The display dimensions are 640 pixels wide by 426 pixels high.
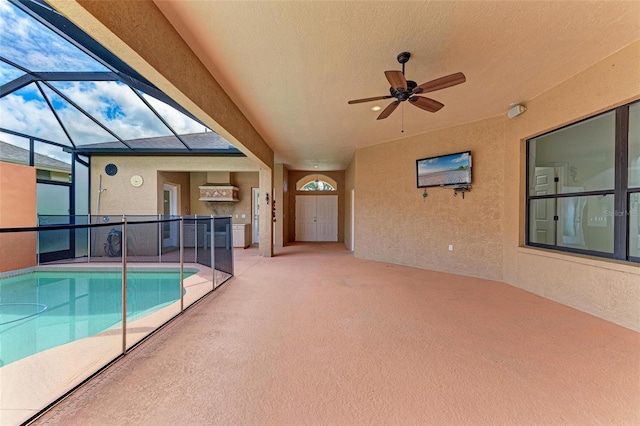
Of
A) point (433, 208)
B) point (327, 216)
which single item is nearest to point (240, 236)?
point (327, 216)

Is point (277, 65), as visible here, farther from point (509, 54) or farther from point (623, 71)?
point (623, 71)

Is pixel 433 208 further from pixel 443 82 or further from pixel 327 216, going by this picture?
pixel 327 216

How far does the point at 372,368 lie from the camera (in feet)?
6.55

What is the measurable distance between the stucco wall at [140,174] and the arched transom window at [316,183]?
3.65 m

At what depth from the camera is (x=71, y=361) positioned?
205 cm

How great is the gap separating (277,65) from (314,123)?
6.51 feet

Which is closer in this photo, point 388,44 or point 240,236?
point 388,44

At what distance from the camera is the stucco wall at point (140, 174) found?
709 cm

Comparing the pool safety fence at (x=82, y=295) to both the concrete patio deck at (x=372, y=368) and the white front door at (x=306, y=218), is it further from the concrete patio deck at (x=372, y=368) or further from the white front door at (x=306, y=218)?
the white front door at (x=306, y=218)

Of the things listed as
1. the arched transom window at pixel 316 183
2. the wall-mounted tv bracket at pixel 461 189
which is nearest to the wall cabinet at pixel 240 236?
Answer: the arched transom window at pixel 316 183

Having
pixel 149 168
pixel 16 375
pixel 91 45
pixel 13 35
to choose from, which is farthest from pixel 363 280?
pixel 149 168

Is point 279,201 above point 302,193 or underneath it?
underneath

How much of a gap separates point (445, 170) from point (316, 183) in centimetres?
638

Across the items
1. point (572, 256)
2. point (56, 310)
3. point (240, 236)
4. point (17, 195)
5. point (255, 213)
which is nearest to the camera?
point (56, 310)
